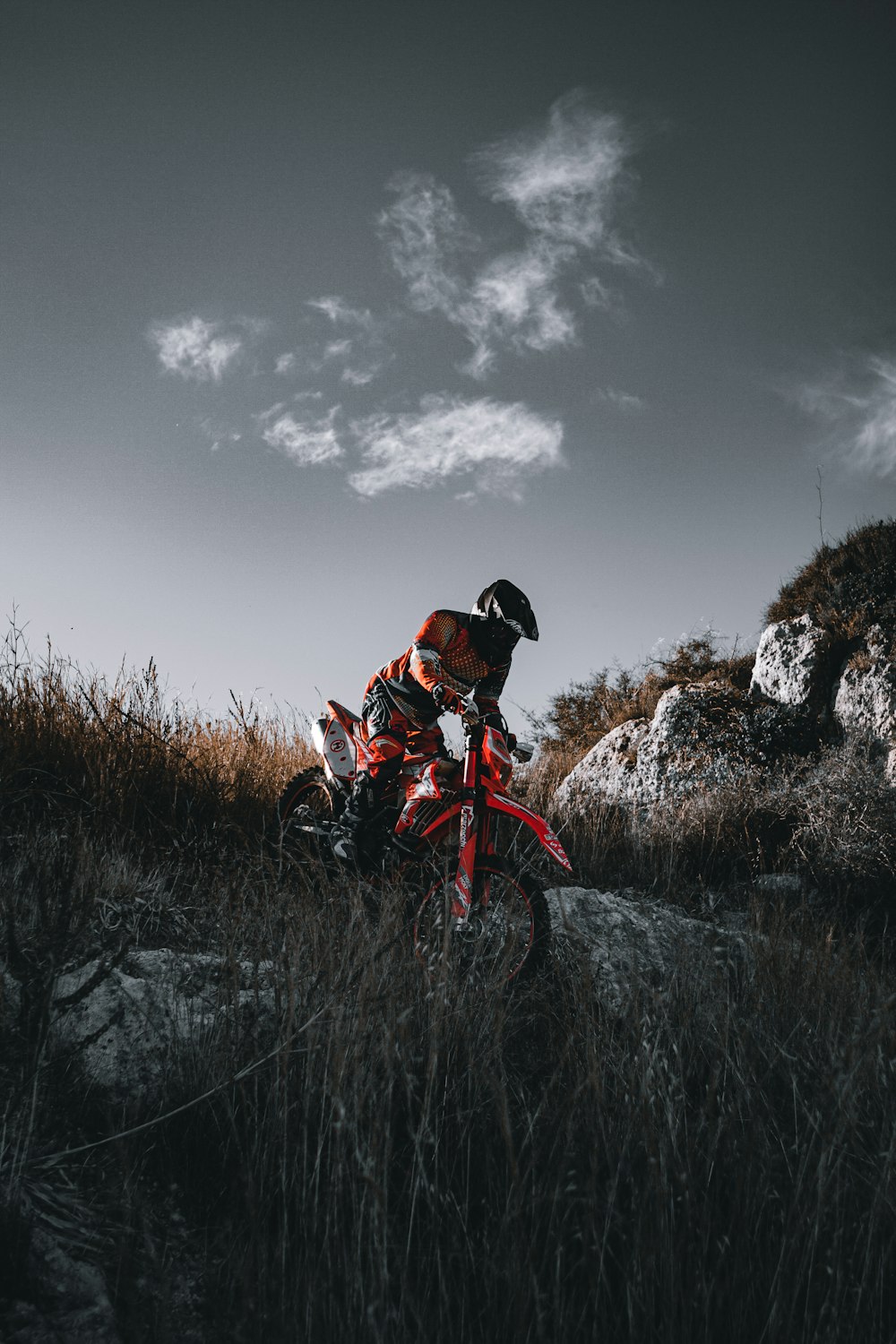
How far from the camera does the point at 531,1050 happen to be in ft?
9.59

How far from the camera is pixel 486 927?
3.39m

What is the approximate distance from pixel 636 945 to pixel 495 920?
3.00ft

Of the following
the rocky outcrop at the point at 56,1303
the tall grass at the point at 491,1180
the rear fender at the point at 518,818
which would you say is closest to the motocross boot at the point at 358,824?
the rear fender at the point at 518,818

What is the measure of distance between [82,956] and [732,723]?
8.65m

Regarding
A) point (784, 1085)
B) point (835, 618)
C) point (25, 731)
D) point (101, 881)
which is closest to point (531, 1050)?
point (784, 1085)

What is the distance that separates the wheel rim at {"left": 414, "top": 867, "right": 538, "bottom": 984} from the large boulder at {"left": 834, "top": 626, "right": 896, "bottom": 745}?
7.06m

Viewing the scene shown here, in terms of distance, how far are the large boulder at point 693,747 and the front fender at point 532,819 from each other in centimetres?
535

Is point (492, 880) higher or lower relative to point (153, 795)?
lower

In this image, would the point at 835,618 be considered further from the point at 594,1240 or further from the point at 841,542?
the point at 594,1240

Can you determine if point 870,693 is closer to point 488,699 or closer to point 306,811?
point 488,699

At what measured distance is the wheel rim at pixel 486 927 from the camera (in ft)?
9.76

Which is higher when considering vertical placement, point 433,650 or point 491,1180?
point 433,650

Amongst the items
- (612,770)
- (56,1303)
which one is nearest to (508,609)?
(56,1303)

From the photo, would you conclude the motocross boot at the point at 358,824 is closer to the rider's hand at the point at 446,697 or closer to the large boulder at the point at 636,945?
the rider's hand at the point at 446,697
